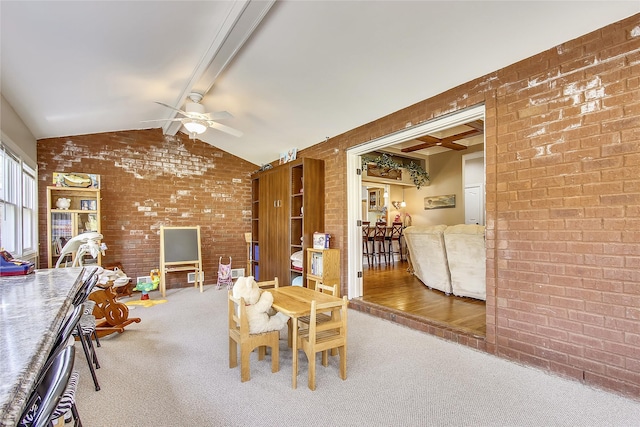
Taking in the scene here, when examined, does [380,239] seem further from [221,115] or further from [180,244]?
[221,115]

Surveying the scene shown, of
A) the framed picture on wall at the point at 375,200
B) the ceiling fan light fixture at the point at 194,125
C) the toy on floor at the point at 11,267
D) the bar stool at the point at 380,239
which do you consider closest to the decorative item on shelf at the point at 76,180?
the ceiling fan light fixture at the point at 194,125

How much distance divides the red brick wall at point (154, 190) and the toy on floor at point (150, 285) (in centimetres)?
18

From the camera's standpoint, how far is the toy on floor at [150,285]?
184 inches

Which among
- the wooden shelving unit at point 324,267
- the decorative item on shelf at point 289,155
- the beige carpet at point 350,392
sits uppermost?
the decorative item on shelf at point 289,155

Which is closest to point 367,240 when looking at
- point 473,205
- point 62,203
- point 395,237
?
point 395,237

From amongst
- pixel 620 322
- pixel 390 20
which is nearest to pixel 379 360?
pixel 620 322

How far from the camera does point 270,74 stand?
321 cm

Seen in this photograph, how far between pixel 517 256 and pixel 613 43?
5.07ft

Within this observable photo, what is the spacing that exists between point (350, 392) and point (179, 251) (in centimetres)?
406

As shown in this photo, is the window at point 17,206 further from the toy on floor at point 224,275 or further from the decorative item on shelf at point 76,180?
the toy on floor at point 224,275

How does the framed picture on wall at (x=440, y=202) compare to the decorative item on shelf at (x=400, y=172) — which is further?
the framed picture on wall at (x=440, y=202)

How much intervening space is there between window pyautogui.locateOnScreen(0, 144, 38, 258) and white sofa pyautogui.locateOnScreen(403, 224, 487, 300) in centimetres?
495

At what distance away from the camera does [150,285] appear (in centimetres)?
488

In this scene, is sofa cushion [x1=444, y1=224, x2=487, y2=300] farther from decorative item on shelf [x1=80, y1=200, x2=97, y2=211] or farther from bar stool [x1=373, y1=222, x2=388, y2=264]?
decorative item on shelf [x1=80, y1=200, x2=97, y2=211]
